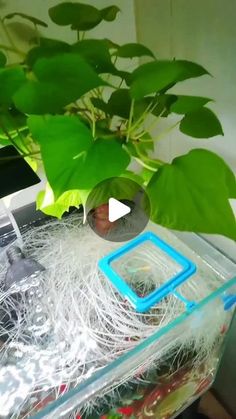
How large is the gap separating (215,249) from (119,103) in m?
0.37

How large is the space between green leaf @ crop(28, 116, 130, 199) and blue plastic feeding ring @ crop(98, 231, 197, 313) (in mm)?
242

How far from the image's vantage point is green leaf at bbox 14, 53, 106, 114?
1.48 feet

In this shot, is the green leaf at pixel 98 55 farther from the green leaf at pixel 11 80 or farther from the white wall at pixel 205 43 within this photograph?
the white wall at pixel 205 43

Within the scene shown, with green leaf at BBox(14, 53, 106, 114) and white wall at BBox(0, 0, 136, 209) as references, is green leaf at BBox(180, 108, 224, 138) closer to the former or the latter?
green leaf at BBox(14, 53, 106, 114)

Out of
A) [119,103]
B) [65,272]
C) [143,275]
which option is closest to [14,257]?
[65,272]

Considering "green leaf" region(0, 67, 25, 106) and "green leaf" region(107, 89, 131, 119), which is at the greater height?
"green leaf" region(0, 67, 25, 106)

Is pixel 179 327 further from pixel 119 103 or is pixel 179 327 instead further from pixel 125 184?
pixel 119 103

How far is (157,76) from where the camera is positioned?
50 centimetres

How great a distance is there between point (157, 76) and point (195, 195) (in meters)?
0.17

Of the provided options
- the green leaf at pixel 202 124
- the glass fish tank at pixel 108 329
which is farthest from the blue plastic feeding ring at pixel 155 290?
the green leaf at pixel 202 124

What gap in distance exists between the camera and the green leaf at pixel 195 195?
1.59 ft

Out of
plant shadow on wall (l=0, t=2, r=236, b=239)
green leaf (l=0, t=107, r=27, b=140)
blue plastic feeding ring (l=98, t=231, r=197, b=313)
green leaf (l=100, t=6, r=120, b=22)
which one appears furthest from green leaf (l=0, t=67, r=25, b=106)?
blue plastic feeding ring (l=98, t=231, r=197, b=313)

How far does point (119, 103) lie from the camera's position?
0.59 metres

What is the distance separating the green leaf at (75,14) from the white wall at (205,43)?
203 mm
